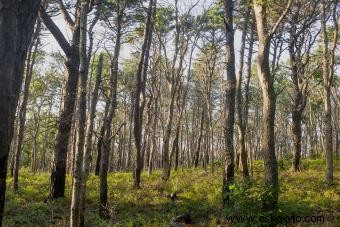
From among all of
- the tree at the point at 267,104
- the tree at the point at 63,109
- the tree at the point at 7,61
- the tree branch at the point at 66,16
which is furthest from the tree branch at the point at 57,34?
the tree at the point at 7,61

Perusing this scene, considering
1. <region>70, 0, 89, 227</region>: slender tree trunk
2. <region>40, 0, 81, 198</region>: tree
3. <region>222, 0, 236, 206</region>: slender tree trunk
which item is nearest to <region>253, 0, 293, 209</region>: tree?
<region>222, 0, 236, 206</region>: slender tree trunk

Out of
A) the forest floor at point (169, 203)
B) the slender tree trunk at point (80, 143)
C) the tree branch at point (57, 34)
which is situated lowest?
the forest floor at point (169, 203)

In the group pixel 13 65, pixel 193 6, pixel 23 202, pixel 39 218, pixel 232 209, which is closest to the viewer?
pixel 13 65

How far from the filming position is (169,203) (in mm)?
12016

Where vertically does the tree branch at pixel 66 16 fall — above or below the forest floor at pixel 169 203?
above

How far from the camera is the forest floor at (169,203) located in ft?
29.6

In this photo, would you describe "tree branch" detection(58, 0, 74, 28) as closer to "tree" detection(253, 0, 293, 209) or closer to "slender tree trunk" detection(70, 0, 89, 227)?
"slender tree trunk" detection(70, 0, 89, 227)

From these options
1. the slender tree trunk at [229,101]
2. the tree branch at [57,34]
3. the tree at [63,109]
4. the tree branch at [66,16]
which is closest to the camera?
the slender tree trunk at [229,101]

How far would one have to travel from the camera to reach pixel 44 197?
523 inches

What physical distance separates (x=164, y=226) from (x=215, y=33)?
18703 millimetres

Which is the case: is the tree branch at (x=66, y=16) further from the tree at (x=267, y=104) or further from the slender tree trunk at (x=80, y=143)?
the tree at (x=267, y=104)

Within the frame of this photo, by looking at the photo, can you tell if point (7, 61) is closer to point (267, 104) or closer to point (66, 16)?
point (267, 104)

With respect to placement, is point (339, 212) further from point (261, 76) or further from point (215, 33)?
point (215, 33)

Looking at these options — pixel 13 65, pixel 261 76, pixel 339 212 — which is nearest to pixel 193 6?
pixel 261 76
